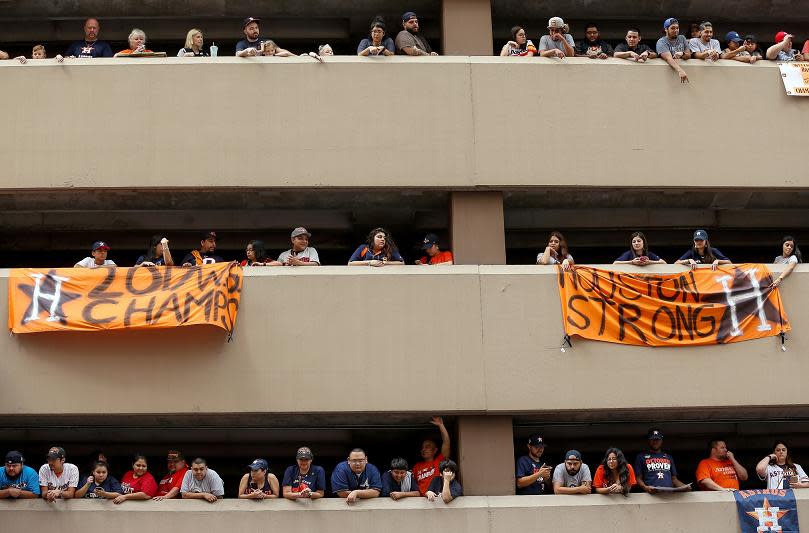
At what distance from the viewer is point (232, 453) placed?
16891 millimetres

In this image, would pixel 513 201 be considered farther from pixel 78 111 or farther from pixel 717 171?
pixel 78 111

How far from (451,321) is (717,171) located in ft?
15.6

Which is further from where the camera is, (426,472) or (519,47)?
(519,47)

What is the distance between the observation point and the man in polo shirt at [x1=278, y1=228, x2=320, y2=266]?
49.5 feet

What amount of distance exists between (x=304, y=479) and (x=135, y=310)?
326cm

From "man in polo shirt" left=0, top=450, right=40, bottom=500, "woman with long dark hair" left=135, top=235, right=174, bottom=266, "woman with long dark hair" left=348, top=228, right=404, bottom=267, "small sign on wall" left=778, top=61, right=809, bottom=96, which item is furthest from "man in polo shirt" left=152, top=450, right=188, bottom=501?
"small sign on wall" left=778, top=61, right=809, bottom=96

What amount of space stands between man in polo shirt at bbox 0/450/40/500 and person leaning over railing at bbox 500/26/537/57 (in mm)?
9141

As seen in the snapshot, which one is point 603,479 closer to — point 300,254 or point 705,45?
point 300,254

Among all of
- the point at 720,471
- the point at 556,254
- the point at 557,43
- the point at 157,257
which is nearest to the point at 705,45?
the point at 557,43

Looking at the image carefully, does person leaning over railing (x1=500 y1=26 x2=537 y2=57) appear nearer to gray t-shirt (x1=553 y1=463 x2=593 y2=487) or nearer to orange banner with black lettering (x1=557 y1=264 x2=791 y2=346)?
orange banner with black lettering (x1=557 y1=264 x2=791 y2=346)

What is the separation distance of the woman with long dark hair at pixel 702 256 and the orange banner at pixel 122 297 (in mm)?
6516

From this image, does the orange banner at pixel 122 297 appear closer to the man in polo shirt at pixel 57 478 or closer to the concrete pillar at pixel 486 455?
the man in polo shirt at pixel 57 478

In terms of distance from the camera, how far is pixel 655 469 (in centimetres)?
1447

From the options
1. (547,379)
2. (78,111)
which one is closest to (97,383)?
(78,111)
